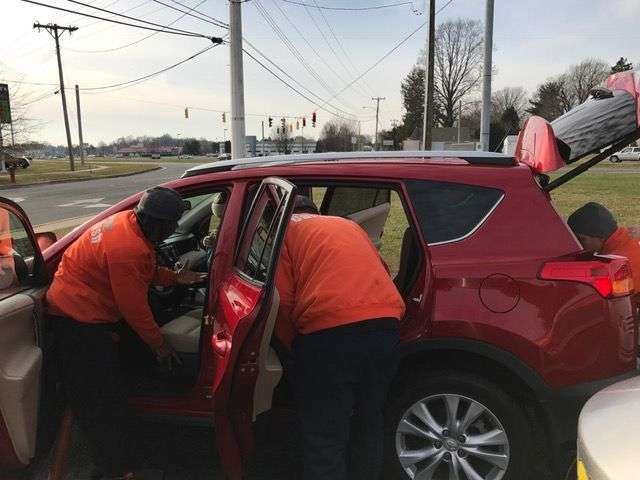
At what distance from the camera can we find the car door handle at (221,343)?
2205mm

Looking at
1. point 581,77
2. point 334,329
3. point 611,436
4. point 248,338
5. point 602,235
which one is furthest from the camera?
point 581,77

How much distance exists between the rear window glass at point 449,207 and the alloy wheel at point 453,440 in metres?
0.76

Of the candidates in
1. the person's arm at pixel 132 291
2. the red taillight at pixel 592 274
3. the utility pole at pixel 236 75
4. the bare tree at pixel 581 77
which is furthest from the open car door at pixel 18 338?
the bare tree at pixel 581 77

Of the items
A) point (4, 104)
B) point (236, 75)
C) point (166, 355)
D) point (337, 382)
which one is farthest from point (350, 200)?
point (4, 104)

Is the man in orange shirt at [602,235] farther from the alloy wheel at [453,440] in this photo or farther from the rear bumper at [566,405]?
the alloy wheel at [453,440]

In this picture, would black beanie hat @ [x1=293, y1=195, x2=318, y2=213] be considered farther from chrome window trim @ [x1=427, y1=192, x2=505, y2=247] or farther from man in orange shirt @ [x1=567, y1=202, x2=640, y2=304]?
man in orange shirt @ [x1=567, y1=202, x2=640, y2=304]

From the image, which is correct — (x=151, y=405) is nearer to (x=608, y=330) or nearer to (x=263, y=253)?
(x=263, y=253)

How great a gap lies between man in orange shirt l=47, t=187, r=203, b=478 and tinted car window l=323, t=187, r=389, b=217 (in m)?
1.69

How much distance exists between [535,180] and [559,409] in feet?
3.46

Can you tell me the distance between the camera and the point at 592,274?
2.40 meters

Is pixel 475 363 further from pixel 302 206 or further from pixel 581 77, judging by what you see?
pixel 581 77

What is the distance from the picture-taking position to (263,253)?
2346 millimetres

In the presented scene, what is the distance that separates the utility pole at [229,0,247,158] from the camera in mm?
10453

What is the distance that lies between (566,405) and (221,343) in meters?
1.55
